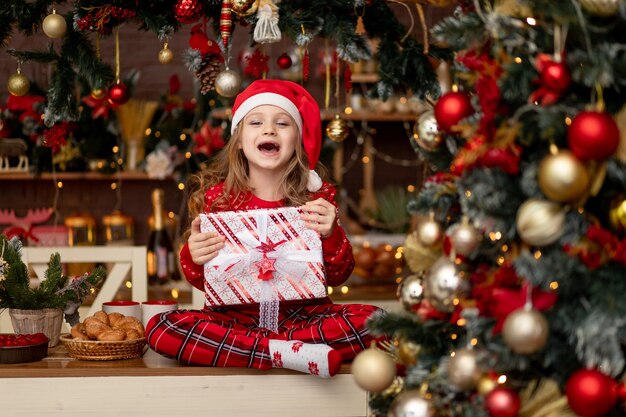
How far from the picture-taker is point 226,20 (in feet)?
5.95

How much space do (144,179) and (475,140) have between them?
2.76m

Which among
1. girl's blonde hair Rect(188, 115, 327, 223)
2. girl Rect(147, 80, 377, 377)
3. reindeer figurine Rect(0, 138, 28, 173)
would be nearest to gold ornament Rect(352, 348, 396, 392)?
girl Rect(147, 80, 377, 377)

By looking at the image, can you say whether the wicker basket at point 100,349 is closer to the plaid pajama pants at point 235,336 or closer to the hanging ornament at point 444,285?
the plaid pajama pants at point 235,336

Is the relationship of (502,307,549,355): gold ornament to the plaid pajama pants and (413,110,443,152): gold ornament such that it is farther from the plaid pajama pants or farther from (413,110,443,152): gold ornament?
the plaid pajama pants

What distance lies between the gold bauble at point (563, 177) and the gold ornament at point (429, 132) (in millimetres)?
299

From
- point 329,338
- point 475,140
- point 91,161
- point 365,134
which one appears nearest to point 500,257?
point 475,140

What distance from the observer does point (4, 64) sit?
10.1 feet

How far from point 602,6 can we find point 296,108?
4.00 ft

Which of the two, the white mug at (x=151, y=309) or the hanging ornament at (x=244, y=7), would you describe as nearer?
the hanging ornament at (x=244, y=7)

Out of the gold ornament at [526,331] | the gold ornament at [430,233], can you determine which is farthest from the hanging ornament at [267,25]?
the gold ornament at [526,331]

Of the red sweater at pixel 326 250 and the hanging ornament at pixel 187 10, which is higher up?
the hanging ornament at pixel 187 10

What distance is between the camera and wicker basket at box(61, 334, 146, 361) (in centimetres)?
188

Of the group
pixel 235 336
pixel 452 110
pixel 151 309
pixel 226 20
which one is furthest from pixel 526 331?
pixel 151 309

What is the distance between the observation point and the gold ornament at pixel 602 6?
1.09 m
